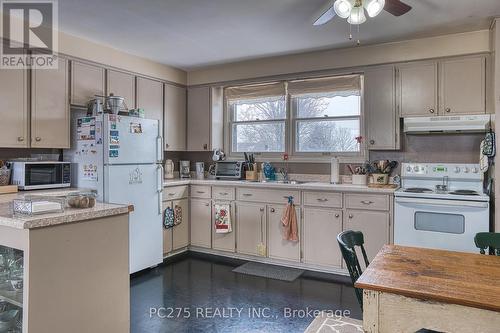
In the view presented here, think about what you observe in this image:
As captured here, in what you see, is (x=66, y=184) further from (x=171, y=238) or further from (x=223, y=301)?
(x=223, y=301)

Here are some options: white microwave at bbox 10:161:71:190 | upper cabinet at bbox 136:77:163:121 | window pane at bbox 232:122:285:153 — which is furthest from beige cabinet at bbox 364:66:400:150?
white microwave at bbox 10:161:71:190

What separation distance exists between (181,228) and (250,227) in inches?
36.0

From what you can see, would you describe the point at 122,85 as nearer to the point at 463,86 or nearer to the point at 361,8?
the point at 361,8

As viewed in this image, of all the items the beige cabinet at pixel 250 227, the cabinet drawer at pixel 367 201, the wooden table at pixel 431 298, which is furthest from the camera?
the beige cabinet at pixel 250 227

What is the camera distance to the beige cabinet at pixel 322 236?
12.2 ft

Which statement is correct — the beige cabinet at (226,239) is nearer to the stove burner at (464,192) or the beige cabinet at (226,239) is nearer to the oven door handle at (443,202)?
the oven door handle at (443,202)

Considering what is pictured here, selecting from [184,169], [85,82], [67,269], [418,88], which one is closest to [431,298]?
[67,269]

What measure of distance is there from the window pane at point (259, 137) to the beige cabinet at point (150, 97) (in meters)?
1.10

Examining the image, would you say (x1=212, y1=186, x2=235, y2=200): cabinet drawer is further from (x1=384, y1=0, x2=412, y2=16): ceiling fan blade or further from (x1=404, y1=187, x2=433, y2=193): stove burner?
(x1=384, y1=0, x2=412, y2=16): ceiling fan blade

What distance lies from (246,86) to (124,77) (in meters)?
1.58

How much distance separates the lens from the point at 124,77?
414 centimetres

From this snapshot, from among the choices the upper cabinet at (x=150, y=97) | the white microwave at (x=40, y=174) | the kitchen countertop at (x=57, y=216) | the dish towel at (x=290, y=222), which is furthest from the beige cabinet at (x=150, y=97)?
the kitchen countertop at (x=57, y=216)

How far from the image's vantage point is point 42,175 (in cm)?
323

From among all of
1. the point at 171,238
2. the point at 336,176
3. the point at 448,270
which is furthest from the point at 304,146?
the point at 448,270
